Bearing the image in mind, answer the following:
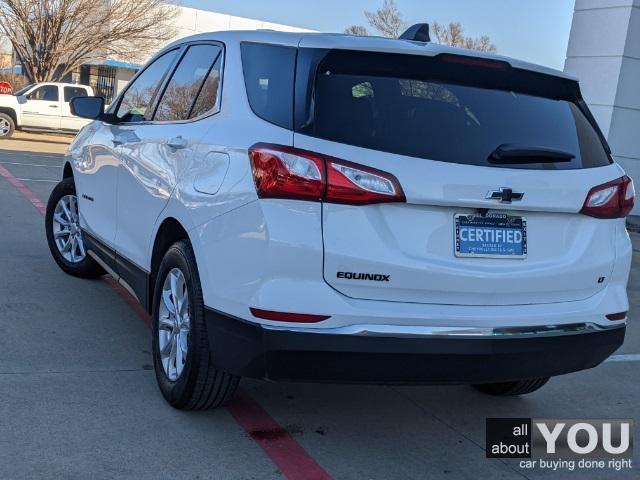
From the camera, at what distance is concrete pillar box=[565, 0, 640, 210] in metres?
13.4

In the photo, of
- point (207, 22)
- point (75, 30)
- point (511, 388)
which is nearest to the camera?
point (511, 388)

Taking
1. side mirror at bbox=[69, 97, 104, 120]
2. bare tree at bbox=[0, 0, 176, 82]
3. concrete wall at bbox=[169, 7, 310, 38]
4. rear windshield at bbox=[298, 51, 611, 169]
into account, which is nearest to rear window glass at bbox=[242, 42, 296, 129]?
rear windshield at bbox=[298, 51, 611, 169]

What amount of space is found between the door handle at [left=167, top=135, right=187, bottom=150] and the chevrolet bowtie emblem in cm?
158

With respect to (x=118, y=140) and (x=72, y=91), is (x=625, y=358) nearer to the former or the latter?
(x=118, y=140)

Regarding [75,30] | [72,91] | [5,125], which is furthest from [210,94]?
[75,30]

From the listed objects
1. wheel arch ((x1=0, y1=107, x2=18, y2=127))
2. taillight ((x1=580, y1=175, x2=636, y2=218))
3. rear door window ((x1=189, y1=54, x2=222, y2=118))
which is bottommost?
wheel arch ((x1=0, y1=107, x2=18, y2=127))

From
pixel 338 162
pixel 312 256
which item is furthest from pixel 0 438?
pixel 338 162

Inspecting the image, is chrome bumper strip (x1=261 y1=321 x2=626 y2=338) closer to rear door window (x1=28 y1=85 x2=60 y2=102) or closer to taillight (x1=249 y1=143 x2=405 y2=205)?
taillight (x1=249 y1=143 x2=405 y2=205)

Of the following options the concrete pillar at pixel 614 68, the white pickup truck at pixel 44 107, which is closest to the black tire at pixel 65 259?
the concrete pillar at pixel 614 68

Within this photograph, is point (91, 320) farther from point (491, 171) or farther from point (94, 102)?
point (491, 171)

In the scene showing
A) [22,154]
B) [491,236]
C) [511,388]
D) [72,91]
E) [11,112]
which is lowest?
[22,154]

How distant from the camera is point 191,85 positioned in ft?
14.7

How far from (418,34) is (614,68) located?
1044cm

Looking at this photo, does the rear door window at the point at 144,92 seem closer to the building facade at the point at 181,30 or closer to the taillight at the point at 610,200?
the taillight at the point at 610,200
